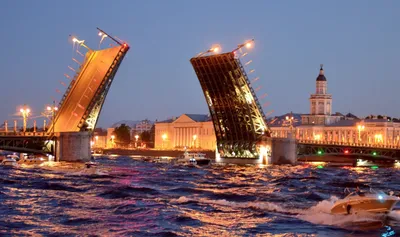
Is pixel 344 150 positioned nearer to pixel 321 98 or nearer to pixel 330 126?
pixel 330 126

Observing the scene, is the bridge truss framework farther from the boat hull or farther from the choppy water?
the boat hull

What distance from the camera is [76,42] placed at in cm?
5475

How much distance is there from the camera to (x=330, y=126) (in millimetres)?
103875

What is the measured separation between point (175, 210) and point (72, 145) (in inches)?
1224

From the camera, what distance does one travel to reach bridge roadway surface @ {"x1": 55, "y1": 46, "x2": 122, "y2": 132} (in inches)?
1907

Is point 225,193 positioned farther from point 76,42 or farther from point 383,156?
point 383,156

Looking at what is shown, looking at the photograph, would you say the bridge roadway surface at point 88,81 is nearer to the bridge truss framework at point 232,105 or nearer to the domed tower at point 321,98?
the bridge truss framework at point 232,105

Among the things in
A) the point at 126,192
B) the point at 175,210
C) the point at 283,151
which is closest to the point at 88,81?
the point at 283,151

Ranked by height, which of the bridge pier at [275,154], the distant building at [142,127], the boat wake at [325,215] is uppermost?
the distant building at [142,127]

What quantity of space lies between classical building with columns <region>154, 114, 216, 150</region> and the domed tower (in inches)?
586

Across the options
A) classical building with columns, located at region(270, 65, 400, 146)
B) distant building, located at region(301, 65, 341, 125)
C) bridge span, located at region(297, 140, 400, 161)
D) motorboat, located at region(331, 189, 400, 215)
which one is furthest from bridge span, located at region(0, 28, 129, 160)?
distant building, located at region(301, 65, 341, 125)

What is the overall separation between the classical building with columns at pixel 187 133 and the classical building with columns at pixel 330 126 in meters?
9.47

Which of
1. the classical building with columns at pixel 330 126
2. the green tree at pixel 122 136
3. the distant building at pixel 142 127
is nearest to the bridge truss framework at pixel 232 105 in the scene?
the classical building with columns at pixel 330 126

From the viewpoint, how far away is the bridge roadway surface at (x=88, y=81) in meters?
48.4
